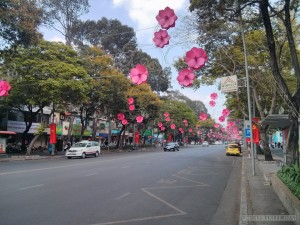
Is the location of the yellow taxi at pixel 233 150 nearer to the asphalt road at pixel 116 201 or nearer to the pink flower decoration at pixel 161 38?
the asphalt road at pixel 116 201

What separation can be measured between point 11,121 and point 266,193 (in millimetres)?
37982

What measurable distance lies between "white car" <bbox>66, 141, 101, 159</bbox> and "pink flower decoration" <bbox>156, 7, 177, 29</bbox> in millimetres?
28146

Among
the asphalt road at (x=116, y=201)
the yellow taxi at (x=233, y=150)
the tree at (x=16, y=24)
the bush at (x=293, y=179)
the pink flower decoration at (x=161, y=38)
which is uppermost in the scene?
the tree at (x=16, y=24)

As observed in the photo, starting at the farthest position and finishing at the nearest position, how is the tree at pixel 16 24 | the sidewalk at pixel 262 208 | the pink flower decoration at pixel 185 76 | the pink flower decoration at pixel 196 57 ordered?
the tree at pixel 16 24 → the pink flower decoration at pixel 185 76 → the pink flower decoration at pixel 196 57 → the sidewalk at pixel 262 208

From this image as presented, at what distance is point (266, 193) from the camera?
11.5 metres

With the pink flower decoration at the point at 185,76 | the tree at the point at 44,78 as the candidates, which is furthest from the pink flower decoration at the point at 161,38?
the tree at the point at 44,78

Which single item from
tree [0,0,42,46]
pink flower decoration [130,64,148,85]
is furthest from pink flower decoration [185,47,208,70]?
tree [0,0,42,46]

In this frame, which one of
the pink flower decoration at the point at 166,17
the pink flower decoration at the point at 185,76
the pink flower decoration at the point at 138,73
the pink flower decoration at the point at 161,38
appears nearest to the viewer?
the pink flower decoration at the point at 166,17

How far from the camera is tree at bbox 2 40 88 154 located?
3303 centimetres

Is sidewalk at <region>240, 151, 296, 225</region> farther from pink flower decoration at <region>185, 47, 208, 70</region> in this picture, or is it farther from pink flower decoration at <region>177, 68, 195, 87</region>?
pink flower decoration at <region>185, 47, 208, 70</region>

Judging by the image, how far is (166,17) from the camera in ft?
26.5

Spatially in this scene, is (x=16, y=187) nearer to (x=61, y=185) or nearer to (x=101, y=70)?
(x=61, y=185)

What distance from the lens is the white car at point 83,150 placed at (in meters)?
34.6

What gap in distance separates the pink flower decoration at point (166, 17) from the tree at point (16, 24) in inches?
429
